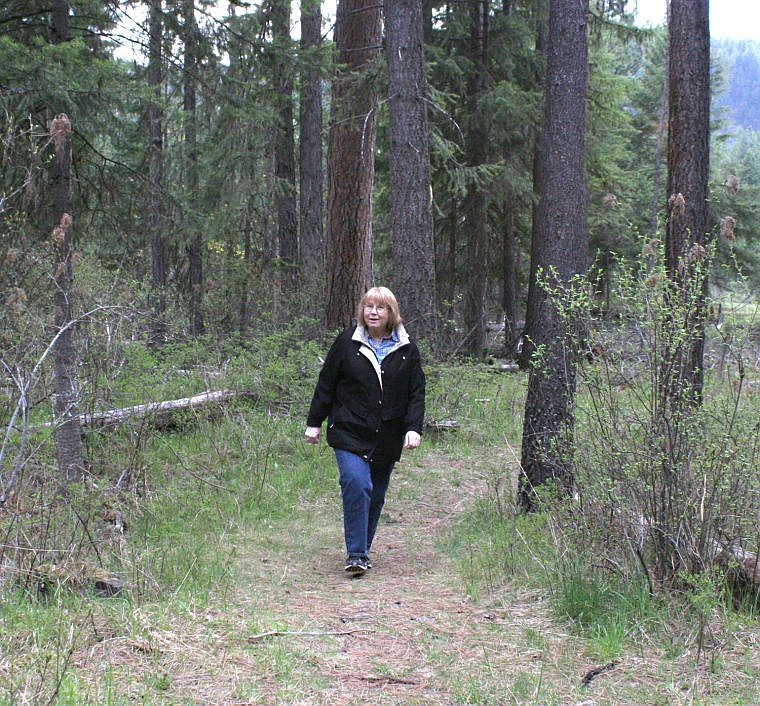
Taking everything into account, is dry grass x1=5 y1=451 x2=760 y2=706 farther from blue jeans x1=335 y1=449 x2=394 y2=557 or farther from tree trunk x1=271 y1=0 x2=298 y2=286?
tree trunk x1=271 y1=0 x2=298 y2=286

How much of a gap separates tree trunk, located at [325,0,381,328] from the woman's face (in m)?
6.66

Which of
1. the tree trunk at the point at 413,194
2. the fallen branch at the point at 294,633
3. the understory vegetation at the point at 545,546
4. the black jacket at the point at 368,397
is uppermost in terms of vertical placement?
the tree trunk at the point at 413,194

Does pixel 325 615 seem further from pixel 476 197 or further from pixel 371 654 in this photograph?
pixel 476 197

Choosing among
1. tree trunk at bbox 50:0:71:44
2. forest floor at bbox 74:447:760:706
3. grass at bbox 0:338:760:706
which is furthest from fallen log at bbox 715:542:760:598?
tree trunk at bbox 50:0:71:44

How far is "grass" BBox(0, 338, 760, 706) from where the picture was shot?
3910mm

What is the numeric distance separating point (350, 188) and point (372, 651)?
9314mm

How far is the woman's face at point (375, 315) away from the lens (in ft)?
20.2

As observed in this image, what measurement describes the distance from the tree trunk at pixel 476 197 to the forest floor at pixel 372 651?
1199cm

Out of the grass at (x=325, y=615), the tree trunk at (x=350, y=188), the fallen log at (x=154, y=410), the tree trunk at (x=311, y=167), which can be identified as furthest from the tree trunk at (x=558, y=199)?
the tree trunk at (x=311, y=167)

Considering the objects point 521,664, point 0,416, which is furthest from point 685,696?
point 0,416

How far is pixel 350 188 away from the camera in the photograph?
504 inches

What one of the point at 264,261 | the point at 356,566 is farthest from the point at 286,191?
the point at 356,566

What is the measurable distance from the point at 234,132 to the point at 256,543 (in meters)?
9.88

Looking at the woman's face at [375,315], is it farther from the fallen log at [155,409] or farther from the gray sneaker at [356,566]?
the fallen log at [155,409]
